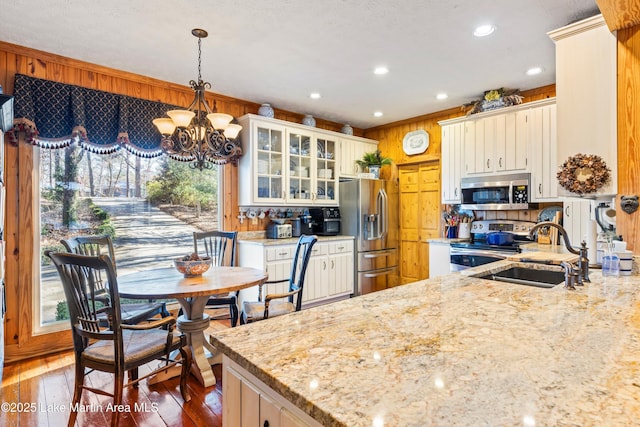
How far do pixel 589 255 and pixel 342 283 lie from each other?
2942mm

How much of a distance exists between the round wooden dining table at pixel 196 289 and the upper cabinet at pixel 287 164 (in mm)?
1595

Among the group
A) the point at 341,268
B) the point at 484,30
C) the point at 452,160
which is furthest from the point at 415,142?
the point at 484,30

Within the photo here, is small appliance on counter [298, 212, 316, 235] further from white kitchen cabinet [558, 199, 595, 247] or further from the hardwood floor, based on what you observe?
white kitchen cabinet [558, 199, 595, 247]

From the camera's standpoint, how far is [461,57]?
314cm

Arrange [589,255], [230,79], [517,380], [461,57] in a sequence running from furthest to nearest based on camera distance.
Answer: [230,79] → [461,57] → [589,255] → [517,380]

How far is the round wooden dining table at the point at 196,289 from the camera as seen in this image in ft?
7.33

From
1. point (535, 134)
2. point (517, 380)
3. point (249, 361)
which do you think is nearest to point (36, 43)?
point (249, 361)

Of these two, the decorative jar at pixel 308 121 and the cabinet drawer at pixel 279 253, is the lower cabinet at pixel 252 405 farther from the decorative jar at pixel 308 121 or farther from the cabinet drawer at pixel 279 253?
the decorative jar at pixel 308 121

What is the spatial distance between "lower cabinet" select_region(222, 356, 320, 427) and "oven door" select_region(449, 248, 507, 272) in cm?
335

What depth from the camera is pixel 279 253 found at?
405 cm

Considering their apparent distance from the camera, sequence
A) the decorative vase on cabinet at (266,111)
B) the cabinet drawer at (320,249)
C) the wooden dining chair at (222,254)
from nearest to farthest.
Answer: the wooden dining chair at (222,254)
the decorative vase on cabinet at (266,111)
the cabinet drawer at (320,249)

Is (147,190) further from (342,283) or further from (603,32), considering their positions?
(603,32)

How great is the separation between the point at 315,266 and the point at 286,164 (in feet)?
4.34

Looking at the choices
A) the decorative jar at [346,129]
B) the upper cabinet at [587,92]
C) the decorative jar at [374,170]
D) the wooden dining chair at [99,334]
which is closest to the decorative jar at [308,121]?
the decorative jar at [346,129]
